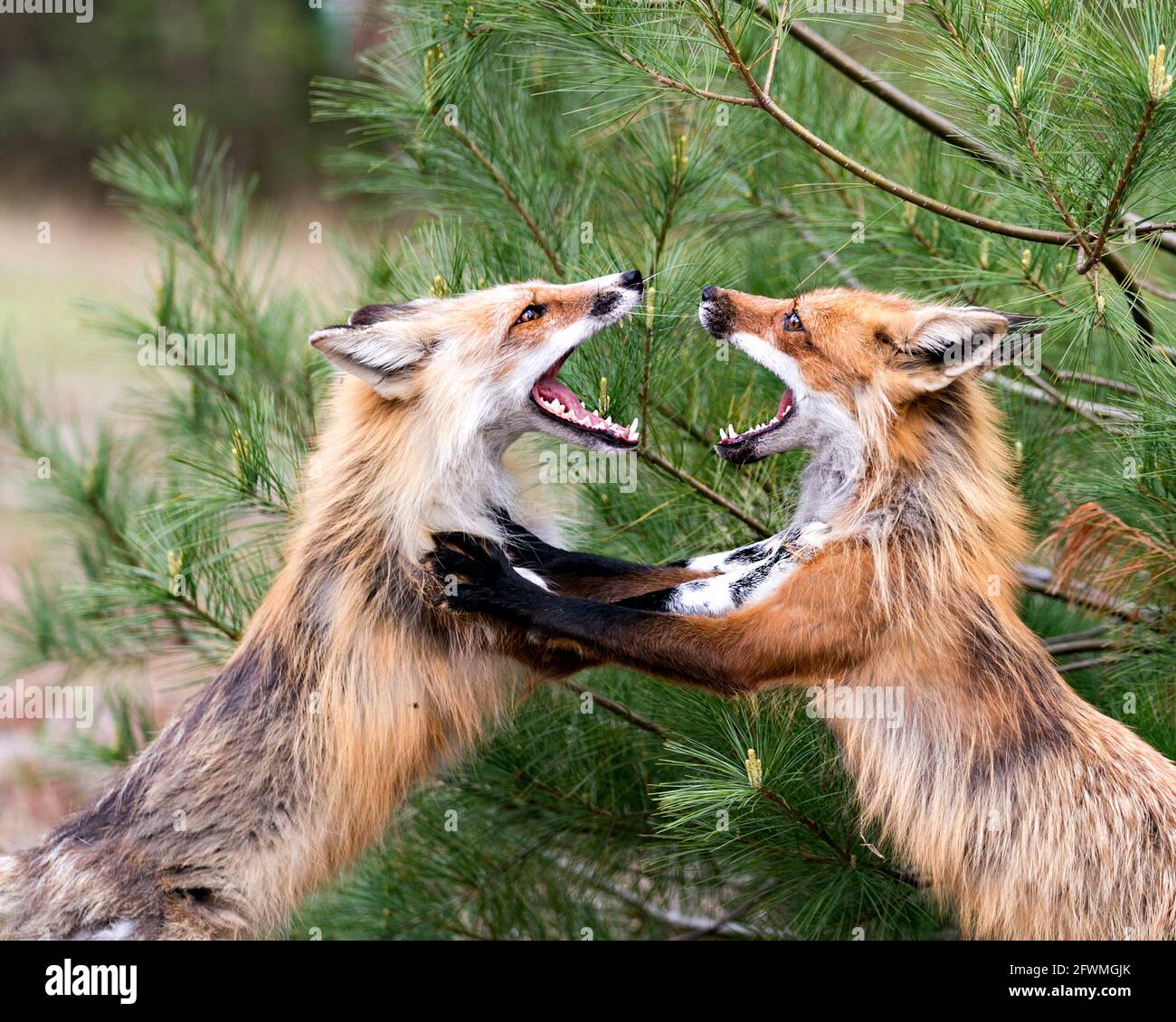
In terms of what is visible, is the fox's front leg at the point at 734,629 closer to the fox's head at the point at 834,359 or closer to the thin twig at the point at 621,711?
the fox's head at the point at 834,359

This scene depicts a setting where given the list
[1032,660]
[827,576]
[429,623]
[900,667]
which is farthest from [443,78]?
[1032,660]

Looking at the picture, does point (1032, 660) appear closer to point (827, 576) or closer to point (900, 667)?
point (900, 667)

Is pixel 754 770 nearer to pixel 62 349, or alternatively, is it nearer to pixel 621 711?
pixel 621 711

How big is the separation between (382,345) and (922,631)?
193 cm

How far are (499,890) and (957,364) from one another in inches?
118

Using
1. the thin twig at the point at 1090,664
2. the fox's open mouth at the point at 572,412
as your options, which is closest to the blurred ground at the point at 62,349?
the fox's open mouth at the point at 572,412

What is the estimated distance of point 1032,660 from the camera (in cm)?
358

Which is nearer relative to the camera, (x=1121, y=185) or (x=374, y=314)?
(x=1121, y=185)

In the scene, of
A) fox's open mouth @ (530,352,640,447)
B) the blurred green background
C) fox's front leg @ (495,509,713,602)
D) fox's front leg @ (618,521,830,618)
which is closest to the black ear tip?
fox's open mouth @ (530,352,640,447)

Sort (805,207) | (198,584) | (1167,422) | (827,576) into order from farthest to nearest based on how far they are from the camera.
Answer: (805,207) < (198,584) < (827,576) < (1167,422)

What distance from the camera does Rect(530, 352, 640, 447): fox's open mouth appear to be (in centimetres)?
371

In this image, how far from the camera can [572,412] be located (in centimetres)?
389

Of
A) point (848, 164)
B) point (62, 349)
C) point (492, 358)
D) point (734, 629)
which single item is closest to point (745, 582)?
point (734, 629)

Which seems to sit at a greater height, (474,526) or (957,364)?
(957,364)
